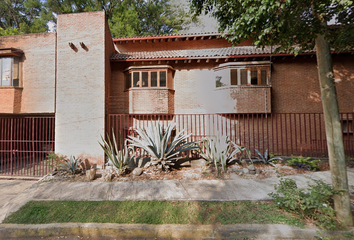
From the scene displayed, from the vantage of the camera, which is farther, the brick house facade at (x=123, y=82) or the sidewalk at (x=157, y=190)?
the brick house facade at (x=123, y=82)

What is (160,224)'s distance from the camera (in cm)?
305

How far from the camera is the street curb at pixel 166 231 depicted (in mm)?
2758

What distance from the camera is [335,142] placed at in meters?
2.89

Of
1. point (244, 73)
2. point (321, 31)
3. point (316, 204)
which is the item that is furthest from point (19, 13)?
point (316, 204)

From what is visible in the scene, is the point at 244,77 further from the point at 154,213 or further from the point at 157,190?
the point at 154,213

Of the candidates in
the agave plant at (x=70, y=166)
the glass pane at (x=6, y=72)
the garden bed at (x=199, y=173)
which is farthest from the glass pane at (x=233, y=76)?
the glass pane at (x=6, y=72)

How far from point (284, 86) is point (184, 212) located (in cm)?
798

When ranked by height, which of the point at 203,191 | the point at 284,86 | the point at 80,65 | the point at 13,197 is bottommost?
the point at 13,197

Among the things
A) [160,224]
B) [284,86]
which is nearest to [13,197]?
[160,224]

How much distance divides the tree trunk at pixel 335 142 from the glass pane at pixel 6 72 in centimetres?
1202

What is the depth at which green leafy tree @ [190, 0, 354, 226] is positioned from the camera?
9.45 feet

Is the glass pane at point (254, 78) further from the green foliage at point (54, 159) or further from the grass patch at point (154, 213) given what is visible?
the green foliage at point (54, 159)

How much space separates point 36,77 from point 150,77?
5.47 metres

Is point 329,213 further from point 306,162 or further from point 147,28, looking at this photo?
point 147,28
